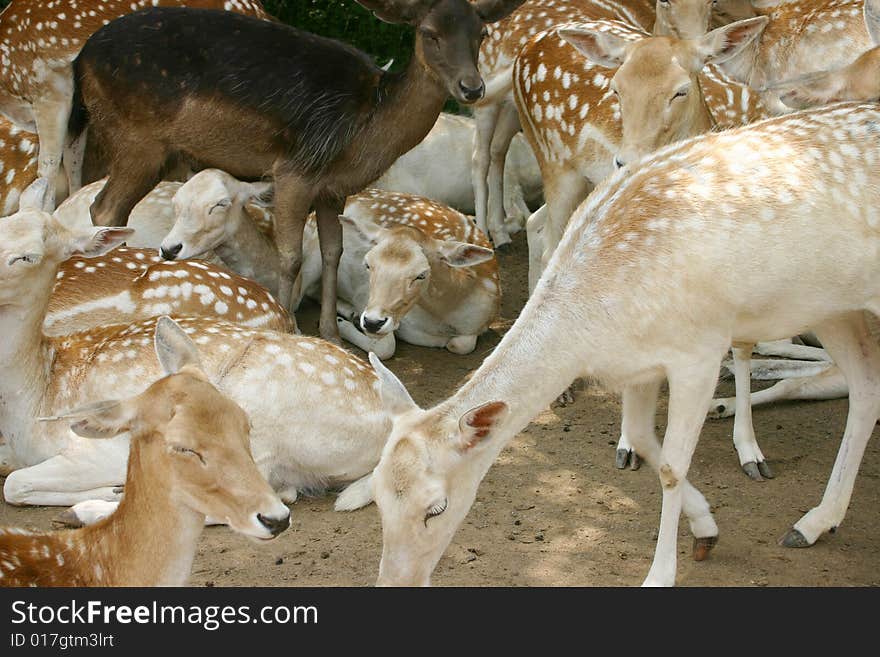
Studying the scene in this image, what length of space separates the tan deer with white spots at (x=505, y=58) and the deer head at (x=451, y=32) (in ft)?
3.57

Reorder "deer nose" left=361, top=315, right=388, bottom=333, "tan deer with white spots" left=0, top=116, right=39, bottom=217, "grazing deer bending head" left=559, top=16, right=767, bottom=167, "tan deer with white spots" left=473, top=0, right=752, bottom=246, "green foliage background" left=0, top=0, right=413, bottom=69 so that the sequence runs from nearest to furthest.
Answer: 1. "grazing deer bending head" left=559, top=16, right=767, bottom=167
2. "deer nose" left=361, top=315, right=388, bottom=333
3. "tan deer with white spots" left=0, top=116, right=39, bottom=217
4. "tan deer with white spots" left=473, top=0, right=752, bottom=246
5. "green foliage background" left=0, top=0, right=413, bottom=69

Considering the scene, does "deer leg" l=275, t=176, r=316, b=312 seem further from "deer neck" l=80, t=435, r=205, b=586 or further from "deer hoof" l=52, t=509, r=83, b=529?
"deer neck" l=80, t=435, r=205, b=586

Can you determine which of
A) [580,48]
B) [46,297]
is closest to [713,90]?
[580,48]

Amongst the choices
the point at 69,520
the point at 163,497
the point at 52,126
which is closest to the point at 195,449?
the point at 163,497

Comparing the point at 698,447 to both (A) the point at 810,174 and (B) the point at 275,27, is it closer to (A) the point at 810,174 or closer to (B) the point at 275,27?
(A) the point at 810,174

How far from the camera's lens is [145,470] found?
3869mm

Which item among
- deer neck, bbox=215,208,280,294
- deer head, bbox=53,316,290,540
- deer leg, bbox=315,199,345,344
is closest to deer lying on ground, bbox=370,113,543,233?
deer neck, bbox=215,208,280,294

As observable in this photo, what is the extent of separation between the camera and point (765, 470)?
18.7 ft

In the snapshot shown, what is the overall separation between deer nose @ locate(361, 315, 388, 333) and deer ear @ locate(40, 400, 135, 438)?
8.85 ft

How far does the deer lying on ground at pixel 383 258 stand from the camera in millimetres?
6707

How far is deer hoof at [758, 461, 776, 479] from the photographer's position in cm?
569

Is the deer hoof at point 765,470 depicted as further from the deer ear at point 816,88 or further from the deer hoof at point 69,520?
the deer hoof at point 69,520

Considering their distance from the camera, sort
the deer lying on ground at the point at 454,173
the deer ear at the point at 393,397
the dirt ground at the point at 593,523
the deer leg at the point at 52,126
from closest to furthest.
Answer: the deer ear at the point at 393,397 < the dirt ground at the point at 593,523 < the deer leg at the point at 52,126 < the deer lying on ground at the point at 454,173

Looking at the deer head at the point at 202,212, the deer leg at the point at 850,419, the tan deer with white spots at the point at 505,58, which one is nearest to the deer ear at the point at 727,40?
the deer leg at the point at 850,419
